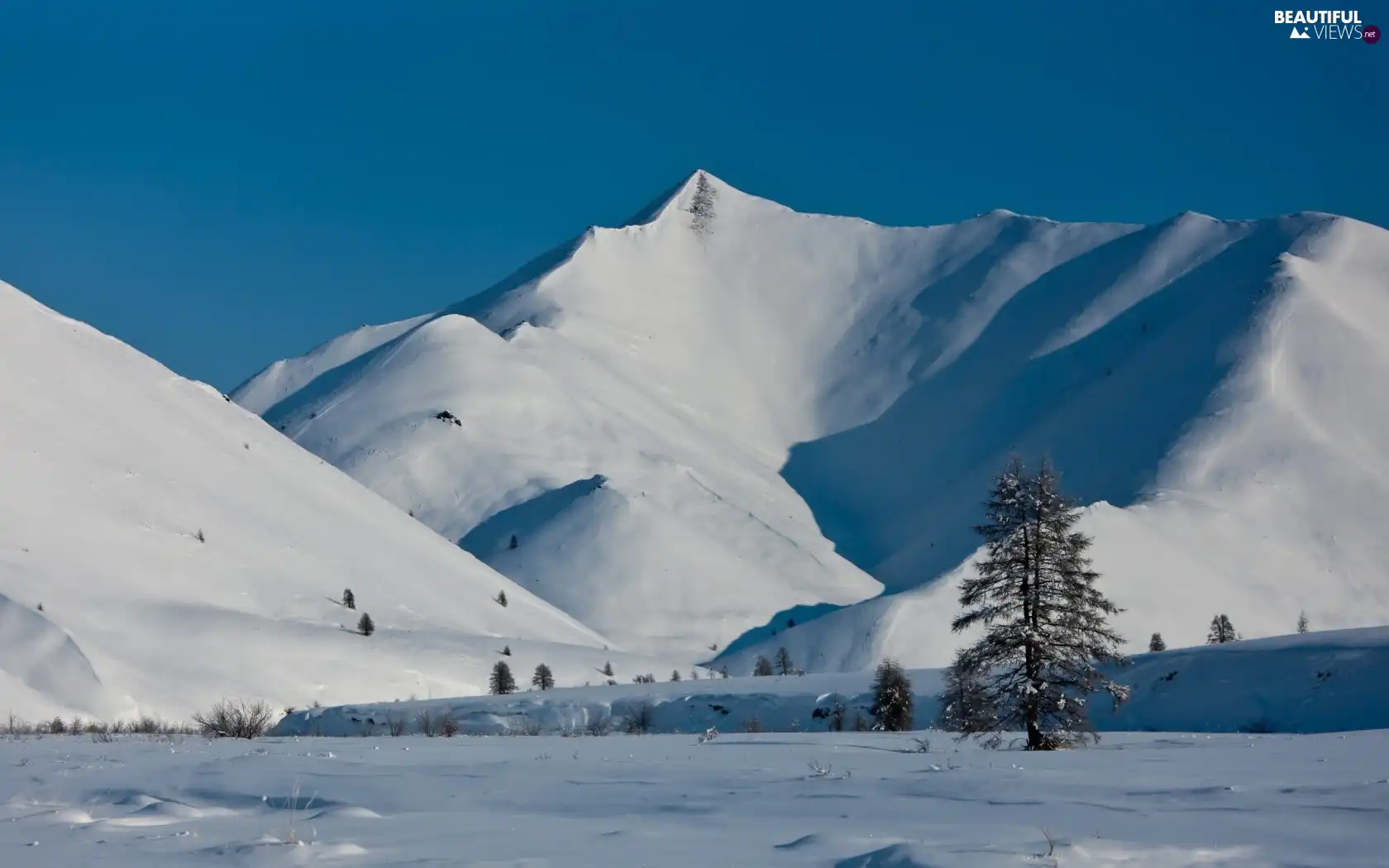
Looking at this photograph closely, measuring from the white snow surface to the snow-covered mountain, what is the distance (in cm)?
5948

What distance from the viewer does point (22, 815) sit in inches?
485

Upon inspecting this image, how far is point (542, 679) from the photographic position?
6581cm

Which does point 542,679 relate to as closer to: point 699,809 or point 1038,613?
point 1038,613

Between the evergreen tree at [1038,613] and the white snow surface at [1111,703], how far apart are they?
534cm

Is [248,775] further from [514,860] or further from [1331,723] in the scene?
[1331,723]

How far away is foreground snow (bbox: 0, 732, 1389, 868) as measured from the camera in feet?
31.5

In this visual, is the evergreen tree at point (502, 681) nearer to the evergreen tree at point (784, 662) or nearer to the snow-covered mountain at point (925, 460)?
the evergreen tree at point (784, 662)

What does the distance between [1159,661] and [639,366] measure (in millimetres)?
158273

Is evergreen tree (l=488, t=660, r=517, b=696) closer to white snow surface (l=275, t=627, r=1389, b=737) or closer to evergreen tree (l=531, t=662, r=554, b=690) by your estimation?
evergreen tree (l=531, t=662, r=554, b=690)

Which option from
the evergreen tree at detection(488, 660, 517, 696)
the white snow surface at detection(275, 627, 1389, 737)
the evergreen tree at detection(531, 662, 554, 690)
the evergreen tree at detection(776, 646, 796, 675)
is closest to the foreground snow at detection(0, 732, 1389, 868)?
the white snow surface at detection(275, 627, 1389, 737)

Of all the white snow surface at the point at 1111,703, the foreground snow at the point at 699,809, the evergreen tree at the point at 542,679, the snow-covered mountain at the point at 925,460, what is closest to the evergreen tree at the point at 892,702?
the white snow surface at the point at 1111,703

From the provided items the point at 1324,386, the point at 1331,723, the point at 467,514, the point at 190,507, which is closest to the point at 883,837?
the point at 1331,723

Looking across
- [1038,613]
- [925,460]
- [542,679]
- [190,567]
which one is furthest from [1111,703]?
[925,460]

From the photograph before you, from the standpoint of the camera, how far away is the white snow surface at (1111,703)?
34906 millimetres
